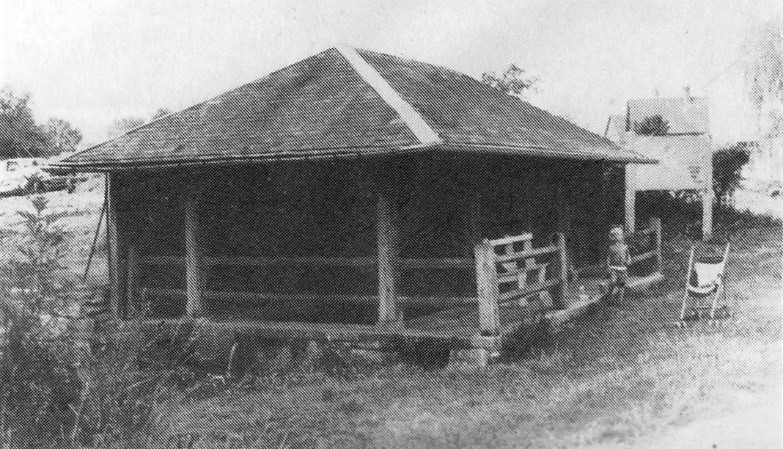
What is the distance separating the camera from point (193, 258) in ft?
37.2

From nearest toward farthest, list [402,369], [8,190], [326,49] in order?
[402,369] < [326,49] < [8,190]

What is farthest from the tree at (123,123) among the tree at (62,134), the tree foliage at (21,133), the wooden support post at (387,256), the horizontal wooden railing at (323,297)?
the wooden support post at (387,256)

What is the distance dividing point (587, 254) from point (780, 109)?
9.37 meters

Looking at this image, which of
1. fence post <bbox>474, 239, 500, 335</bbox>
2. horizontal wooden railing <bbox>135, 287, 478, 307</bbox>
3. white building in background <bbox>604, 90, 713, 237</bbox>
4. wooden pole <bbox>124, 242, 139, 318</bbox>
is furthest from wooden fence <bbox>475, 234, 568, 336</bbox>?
white building in background <bbox>604, 90, 713, 237</bbox>

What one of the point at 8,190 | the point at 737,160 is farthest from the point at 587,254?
the point at 8,190

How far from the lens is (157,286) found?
13.4m

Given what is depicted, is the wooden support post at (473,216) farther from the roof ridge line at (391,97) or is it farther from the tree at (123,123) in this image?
the tree at (123,123)

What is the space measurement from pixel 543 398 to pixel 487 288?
191cm

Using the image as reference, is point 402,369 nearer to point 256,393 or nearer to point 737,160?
point 256,393

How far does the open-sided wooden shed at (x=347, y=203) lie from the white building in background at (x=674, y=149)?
15447mm

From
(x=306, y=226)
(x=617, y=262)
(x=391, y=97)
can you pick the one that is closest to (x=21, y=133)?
(x=306, y=226)

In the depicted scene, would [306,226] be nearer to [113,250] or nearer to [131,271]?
[131,271]

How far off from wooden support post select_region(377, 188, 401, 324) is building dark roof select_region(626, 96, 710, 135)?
25.4 meters

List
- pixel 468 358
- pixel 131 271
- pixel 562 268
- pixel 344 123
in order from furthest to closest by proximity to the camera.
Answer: pixel 131 271 < pixel 562 268 < pixel 344 123 < pixel 468 358
